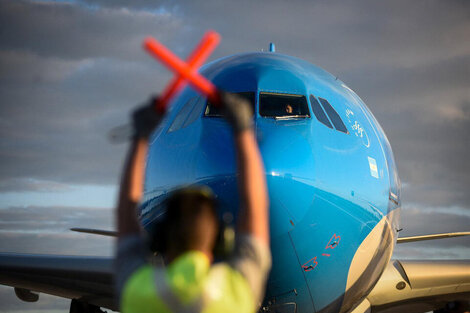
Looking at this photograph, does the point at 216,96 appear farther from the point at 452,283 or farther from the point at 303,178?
the point at 452,283

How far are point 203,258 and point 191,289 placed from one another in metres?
0.11

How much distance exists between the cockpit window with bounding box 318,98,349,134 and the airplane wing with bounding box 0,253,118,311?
14.8 ft

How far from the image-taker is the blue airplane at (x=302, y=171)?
542cm

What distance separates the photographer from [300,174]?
5406mm

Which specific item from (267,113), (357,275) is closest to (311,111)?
(267,113)

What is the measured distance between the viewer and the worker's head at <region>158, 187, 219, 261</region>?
1924 mm

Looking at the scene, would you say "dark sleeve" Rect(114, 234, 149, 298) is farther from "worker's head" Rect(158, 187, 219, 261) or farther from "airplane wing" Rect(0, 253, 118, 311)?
"airplane wing" Rect(0, 253, 118, 311)

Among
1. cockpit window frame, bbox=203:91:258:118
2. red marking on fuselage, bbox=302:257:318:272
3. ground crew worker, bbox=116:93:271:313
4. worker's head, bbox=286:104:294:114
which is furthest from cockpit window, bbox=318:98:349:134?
ground crew worker, bbox=116:93:271:313

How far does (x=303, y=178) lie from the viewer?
17.8 ft

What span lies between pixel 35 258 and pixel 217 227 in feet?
29.1

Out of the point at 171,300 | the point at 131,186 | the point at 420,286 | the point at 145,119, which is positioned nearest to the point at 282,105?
the point at 131,186

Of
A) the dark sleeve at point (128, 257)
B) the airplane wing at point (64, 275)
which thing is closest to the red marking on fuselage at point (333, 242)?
the dark sleeve at point (128, 257)

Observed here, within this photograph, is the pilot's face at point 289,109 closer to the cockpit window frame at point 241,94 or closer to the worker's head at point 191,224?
the cockpit window frame at point 241,94

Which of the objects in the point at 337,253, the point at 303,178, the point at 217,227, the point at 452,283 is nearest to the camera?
the point at 217,227
